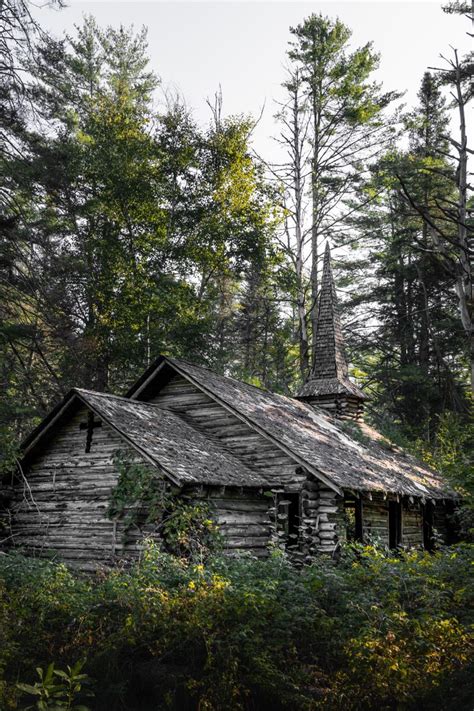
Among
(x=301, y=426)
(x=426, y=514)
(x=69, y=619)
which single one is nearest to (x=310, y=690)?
(x=69, y=619)

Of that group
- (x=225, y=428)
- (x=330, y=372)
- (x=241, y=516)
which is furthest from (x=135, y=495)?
(x=330, y=372)

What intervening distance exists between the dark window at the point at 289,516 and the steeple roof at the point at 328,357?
8.74 m

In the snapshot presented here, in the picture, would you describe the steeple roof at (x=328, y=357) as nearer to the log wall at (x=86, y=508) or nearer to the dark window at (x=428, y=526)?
the dark window at (x=428, y=526)

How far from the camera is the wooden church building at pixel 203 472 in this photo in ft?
47.4

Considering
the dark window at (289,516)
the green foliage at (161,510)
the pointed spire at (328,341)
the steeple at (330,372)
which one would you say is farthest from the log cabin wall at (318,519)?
the pointed spire at (328,341)

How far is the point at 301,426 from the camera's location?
1936 centimetres

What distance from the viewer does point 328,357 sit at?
2597 centimetres

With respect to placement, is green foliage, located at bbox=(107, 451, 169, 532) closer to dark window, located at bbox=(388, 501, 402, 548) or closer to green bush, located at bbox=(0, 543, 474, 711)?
green bush, located at bbox=(0, 543, 474, 711)

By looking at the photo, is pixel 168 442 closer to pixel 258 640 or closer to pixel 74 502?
pixel 74 502

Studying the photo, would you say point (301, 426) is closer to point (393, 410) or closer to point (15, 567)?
point (15, 567)

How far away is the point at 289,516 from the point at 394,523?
5.16 m

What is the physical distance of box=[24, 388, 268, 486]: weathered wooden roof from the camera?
45.5 ft

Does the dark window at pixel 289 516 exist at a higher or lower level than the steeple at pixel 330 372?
lower

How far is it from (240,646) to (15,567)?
5.58 metres
